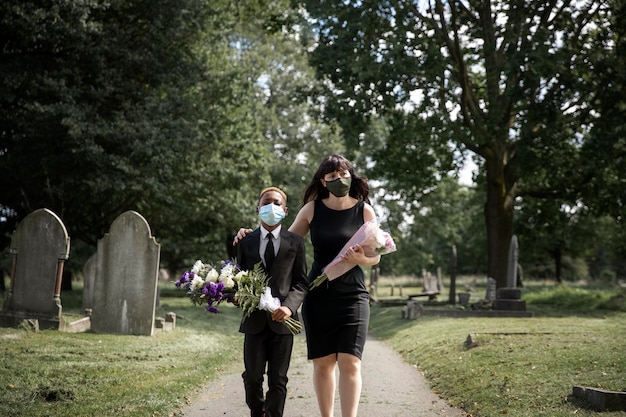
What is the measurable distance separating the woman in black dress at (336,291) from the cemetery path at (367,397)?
1.49 meters

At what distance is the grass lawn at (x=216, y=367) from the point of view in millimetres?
7426

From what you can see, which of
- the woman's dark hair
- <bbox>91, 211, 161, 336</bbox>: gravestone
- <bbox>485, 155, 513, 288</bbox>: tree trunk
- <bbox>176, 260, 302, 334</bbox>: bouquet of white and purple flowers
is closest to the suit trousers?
<bbox>176, 260, 302, 334</bbox>: bouquet of white and purple flowers

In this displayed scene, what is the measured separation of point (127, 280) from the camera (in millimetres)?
14180

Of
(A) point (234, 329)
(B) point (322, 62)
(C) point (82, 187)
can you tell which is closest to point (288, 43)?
(B) point (322, 62)

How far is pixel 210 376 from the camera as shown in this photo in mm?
10016

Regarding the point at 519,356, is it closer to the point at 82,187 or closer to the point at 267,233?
the point at 267,233

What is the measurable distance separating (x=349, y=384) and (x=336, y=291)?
750mm

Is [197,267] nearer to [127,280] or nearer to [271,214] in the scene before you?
[271,214]

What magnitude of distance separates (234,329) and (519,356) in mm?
9620

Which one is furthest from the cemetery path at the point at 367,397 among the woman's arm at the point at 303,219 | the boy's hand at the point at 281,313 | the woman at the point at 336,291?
the woman's arm at the point at 303,219

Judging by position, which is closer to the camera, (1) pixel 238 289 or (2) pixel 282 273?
(1) pixel 238 289

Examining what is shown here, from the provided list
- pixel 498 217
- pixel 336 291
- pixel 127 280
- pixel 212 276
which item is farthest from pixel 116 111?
pixel 336 291

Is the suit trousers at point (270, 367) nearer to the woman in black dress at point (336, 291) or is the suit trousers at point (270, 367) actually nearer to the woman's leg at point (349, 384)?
the woman in black dress at point (336, 291)

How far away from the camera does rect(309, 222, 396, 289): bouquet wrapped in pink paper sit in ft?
19.6
